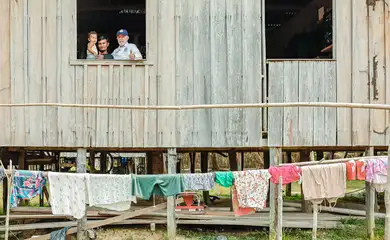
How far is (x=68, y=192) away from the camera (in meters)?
7.98

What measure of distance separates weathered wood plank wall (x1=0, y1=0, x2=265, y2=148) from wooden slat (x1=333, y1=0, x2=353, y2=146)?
1.58m

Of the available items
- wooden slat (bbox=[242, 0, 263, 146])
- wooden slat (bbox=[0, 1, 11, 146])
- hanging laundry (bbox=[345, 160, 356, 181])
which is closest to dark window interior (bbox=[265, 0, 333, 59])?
wooden slat (bbox=[242, 0, 263, 146])

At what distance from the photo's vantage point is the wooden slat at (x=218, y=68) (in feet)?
29.8

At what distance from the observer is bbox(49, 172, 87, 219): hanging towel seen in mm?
7957

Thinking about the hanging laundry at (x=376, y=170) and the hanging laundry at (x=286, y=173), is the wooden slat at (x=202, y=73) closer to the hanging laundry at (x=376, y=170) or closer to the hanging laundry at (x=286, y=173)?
the hanging laundry at (x=286, y=173)

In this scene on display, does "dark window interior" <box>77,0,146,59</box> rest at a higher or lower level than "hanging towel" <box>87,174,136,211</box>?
higher

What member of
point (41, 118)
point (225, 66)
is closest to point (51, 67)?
point (41, 118)

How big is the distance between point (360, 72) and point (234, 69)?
250 centimetres

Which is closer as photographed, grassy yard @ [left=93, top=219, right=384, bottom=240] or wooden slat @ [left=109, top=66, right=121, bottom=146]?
wooden slat @ [left=109, top=66, right=121, bottom=146]

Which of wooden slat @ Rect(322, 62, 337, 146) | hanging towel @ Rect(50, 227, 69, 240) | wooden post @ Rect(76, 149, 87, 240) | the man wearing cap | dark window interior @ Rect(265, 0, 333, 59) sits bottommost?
hanging towel @ Rect(50, 227, 69, 240)

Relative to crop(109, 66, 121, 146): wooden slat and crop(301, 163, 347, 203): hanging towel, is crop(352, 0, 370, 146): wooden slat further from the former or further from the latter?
crop(109, 66, 121, 146): wooden slat

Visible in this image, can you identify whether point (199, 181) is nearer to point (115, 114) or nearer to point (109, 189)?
point (109, 189)

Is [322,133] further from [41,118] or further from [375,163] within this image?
[41,118]

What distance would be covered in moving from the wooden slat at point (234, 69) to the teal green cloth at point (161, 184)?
159 cm
